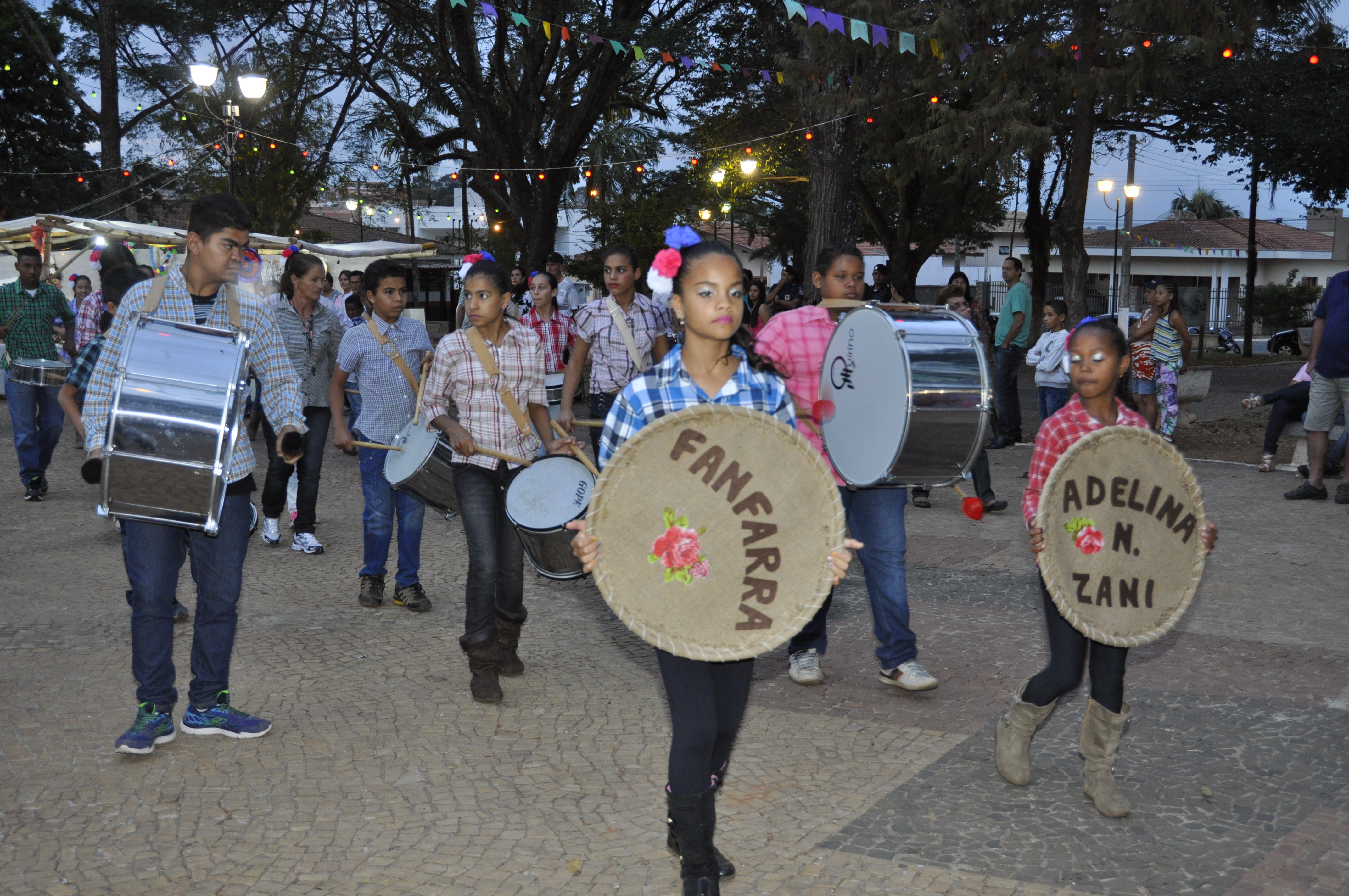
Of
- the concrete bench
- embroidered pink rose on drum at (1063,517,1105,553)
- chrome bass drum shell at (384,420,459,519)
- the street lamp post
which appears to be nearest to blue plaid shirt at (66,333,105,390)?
chrome bass drum shell at (384,420,459,519)

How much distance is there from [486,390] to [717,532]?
256 centimetres

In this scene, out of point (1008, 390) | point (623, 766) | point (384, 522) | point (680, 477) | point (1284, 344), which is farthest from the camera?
point (1284, 344)

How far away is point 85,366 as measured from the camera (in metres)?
4.59

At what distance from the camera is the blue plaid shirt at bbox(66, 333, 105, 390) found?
4.56 metres

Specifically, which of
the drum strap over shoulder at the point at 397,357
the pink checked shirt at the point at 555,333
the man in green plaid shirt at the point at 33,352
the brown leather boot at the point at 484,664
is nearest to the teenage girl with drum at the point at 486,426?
the brown leather boot at the point at 484,664

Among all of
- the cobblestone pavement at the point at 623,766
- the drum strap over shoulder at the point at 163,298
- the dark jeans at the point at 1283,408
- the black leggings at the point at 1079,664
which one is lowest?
the cobblestone pavement at the point at 623,766

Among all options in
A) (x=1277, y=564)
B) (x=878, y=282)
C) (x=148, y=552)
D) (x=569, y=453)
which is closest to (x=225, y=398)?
(x=148, y=552)

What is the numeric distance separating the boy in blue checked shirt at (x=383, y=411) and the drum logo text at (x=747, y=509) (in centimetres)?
412

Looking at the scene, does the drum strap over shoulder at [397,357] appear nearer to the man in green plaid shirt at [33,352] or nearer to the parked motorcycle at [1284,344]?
the man in green plaid shirt at [33,352]

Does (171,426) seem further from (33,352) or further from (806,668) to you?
(33,352)

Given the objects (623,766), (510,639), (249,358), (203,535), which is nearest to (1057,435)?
(623,766)

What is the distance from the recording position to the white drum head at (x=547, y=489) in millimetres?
5008

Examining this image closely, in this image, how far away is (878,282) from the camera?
45.3ft

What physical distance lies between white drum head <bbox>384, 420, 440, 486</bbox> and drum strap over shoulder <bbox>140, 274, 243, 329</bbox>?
1224 mm
